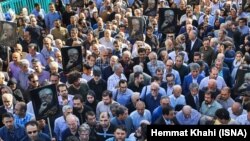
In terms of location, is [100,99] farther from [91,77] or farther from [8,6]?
[8,6]

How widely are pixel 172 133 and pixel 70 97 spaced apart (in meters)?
3.20

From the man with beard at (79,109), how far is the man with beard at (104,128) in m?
0.58

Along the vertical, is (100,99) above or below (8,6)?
below

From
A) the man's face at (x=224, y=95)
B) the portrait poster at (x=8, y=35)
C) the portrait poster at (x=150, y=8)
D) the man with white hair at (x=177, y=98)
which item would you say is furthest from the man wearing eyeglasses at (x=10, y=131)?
the portrait poster at (x=150, y=8)

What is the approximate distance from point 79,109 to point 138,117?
931mm

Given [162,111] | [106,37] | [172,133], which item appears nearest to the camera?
[172,133]

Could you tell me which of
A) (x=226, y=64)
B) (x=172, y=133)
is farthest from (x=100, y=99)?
(x=172, y=133)

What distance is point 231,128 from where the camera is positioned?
23.5ft

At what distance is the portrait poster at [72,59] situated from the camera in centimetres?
1050

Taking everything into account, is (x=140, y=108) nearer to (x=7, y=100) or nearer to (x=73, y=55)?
(x=73, y=55)

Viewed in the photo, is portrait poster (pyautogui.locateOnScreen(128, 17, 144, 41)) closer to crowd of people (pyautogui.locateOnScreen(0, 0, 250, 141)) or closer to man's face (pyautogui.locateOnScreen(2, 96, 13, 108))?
crowd of people (pyautogui.locateOnScreen(0, 0, 250, 141))

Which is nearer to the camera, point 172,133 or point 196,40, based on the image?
point 172,133

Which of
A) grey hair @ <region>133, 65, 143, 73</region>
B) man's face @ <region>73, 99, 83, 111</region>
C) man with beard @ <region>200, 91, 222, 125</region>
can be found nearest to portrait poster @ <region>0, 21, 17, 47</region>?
grey hair @ <region>133, 65, 143, 73</region>

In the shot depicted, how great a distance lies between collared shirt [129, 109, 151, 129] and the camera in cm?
927
